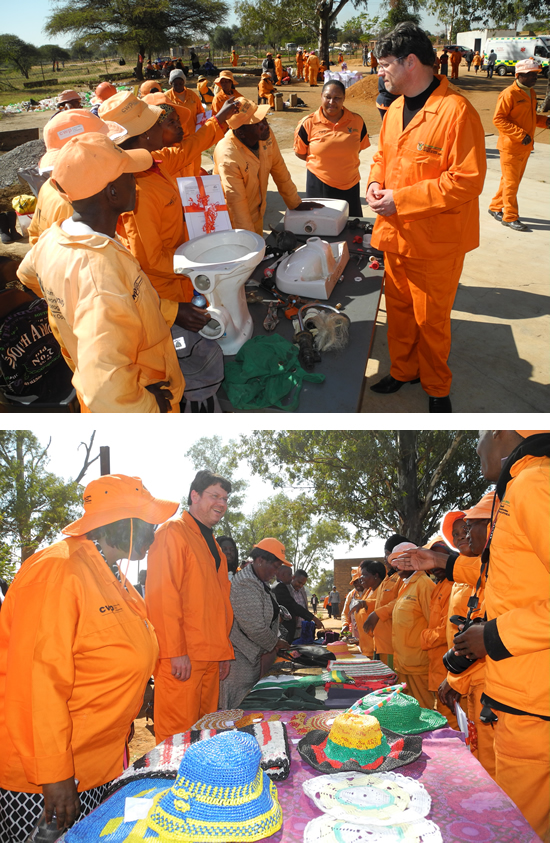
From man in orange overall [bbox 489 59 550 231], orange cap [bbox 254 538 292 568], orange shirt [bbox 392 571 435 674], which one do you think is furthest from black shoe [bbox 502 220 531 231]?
orange cap [bbox 254 538 292 568]

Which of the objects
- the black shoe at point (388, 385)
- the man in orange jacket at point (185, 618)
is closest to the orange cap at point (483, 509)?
the man in orange jacket at point (185, 618)

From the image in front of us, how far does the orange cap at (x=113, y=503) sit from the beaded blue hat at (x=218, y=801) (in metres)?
0.71

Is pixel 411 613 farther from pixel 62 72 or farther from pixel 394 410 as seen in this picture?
pixel 62 72

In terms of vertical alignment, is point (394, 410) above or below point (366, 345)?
below

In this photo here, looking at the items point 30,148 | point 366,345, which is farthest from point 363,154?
point 366,345

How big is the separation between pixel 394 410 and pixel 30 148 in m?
8.99

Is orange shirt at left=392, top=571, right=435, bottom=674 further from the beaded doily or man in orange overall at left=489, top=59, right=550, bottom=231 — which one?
man in orange overall at left=489, top=59, right=550, bottom=231

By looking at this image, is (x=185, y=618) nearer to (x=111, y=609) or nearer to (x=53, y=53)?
(x=111, y=609)

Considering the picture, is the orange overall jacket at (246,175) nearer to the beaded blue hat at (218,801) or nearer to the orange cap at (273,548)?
the orange cap at (273,548)

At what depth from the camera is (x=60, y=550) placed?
5.63 ft

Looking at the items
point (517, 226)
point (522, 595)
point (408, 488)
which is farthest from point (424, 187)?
point (408, 488)

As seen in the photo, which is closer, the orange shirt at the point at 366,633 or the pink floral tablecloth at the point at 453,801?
the pink floral tablecloth at the point at 453,801

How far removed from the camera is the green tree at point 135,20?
19672 millimetres

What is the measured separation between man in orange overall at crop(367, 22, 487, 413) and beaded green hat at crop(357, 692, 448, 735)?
8.02ft
